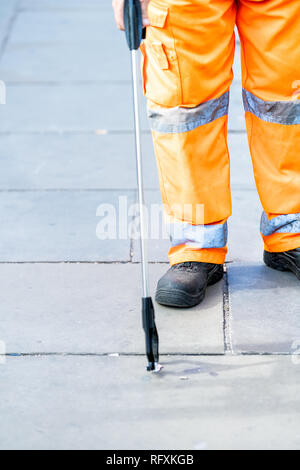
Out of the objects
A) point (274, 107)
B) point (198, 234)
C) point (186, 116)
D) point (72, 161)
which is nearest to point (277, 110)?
point (274, 107)

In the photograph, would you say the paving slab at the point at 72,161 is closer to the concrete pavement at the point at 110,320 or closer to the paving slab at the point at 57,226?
the concrete pavement at the point at 110,320

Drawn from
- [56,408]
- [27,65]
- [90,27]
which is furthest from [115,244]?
[90,27]

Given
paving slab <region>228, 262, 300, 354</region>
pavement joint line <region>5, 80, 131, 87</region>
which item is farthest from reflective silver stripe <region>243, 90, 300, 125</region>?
pavement joint line <region>5, 80, 131, 87</region>

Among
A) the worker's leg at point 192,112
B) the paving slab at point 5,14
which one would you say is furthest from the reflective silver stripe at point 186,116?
the paving slab at point 5,14

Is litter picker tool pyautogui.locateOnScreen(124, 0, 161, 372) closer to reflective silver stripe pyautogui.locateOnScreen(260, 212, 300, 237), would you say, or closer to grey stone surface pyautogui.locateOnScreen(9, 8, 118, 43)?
reflective silver stripe pyautogui.locateOnScreen(260, 212, 300, 237)

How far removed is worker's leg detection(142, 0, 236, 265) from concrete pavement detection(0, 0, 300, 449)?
26 cm

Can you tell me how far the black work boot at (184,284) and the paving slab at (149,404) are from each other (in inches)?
13.5

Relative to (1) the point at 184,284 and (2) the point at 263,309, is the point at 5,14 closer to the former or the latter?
(1) the point at 184,284

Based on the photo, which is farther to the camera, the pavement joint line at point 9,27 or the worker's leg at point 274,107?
the pavement joint line at point 9,27

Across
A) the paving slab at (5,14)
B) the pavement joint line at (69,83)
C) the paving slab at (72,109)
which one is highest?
the paving slab at (72,109)

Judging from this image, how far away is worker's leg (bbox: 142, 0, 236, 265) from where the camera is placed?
2729 millimetres

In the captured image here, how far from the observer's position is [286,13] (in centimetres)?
274

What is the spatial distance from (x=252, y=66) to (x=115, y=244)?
0.98m

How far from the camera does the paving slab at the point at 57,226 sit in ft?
11.0
